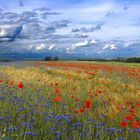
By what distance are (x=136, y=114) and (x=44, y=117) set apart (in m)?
2.29

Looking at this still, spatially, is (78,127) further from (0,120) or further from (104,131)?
A: (0,120)

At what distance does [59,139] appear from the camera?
452cm

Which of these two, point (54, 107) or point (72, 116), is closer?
point (72, 116)

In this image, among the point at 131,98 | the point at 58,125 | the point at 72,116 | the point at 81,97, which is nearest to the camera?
the point at 58,125

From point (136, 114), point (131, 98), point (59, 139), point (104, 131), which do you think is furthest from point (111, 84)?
point (59, 139)

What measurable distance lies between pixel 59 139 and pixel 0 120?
39.6 inches

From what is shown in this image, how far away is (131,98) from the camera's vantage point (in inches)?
358

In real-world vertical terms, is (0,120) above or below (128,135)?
above

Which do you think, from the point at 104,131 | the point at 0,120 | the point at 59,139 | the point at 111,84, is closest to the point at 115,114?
the point at 104,131

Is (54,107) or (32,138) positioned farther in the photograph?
(54,107)

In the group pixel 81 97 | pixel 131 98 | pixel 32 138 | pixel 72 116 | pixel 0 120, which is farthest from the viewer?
pixel 131 98

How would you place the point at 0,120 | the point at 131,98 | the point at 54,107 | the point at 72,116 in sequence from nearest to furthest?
the point at 0,120 → the point at 72,116 → the point at 54,107 → the point at 131,98

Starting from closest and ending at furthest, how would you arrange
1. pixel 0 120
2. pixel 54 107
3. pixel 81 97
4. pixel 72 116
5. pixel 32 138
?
1. pixel 32 138
2. pixel 0 120
3. pixel 72 116
4. pixel 54 107
5. pixel 81 97

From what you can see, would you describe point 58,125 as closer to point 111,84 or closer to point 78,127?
point 78,127
